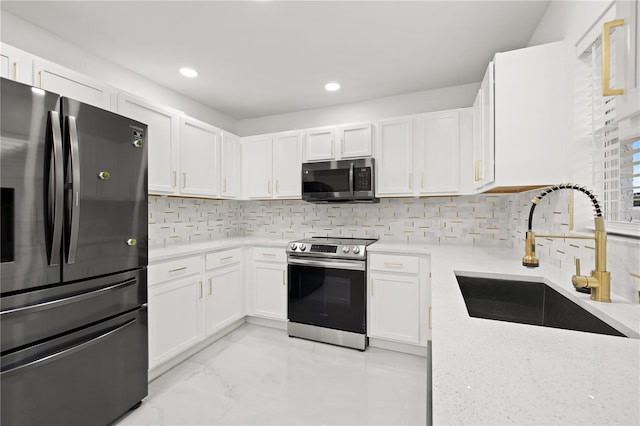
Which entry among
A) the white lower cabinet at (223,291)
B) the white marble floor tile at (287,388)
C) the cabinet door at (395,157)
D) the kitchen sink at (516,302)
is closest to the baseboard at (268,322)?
the white lower cabinet at (223,291)

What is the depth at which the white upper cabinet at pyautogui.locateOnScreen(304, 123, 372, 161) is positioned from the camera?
116 inches

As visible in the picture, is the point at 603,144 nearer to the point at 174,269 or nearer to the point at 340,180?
the point at 340,180

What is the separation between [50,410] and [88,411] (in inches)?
7.6

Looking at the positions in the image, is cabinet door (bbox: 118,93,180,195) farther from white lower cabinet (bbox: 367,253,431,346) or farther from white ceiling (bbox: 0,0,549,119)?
white lower cabinet (bbox: 367,253,431,346)

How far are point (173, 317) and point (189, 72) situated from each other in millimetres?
2133

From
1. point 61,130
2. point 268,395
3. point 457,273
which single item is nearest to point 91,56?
point 61,130

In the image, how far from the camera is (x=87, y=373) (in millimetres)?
1505

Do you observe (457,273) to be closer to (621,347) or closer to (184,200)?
(621,347)

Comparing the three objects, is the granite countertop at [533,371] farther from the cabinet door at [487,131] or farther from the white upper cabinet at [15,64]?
the white upper cabinet at [15,64]

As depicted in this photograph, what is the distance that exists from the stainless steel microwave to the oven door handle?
25.9 inches

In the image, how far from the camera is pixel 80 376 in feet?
4.84

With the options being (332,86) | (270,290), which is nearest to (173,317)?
(270,290)

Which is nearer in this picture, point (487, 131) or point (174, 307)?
point (487, 131)

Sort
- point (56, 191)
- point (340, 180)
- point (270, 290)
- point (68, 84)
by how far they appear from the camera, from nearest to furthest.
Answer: point (56, 191)
point (68, 84)
point (340, 180)
point (270, 290)
